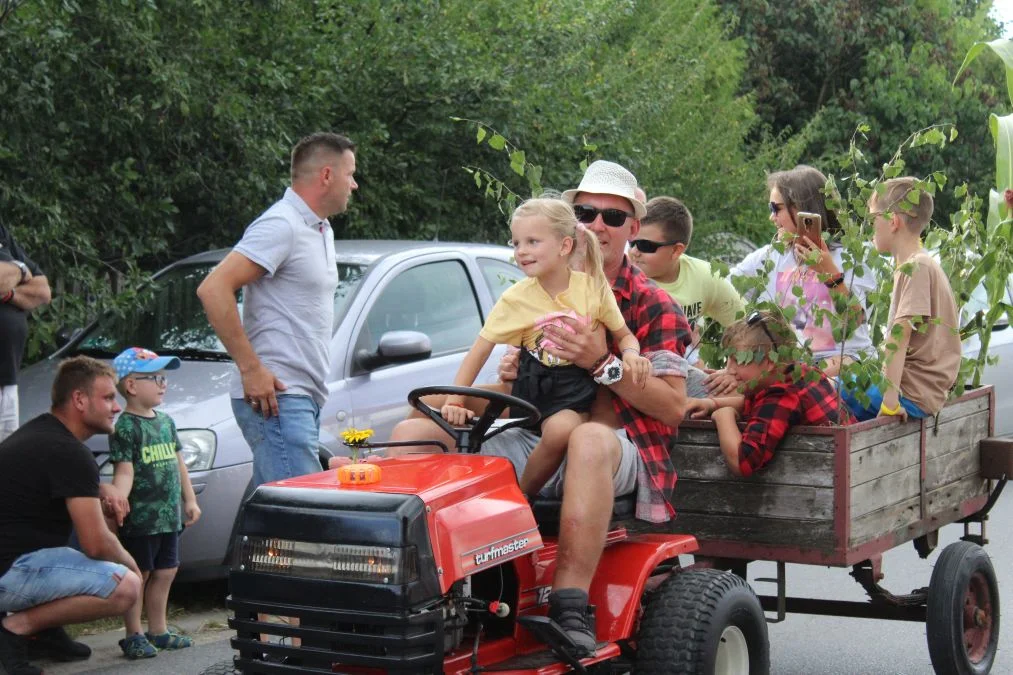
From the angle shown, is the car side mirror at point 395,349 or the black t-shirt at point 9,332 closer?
the black t-shirt at point 9,332

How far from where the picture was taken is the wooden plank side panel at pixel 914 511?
16.2 ft

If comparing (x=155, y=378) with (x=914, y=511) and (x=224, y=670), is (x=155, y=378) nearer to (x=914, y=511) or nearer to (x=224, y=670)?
(x=224, y=670)

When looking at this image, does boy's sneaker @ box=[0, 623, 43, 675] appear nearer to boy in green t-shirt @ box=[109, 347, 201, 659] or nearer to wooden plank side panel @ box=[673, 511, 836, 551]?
boy in green t-shirt @ box=[109, 347, 201, 659]

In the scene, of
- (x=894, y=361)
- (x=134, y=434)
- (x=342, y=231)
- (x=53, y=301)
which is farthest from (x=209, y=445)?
(x=342, y=231)

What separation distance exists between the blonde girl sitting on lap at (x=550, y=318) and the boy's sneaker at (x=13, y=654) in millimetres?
2145

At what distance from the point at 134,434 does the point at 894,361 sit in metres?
3.12

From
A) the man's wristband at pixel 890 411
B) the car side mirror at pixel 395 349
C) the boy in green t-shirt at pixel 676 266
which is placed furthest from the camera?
the car side mirror at pixel 395 349

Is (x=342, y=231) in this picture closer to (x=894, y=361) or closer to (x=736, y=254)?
(x=736, y=254)

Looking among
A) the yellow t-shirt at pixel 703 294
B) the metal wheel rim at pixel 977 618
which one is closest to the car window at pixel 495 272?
the yellow t-shirt at pixel 703 294

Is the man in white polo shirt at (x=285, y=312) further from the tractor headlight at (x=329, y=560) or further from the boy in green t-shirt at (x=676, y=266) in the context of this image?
the tractor headlight at (x=329, y=560)

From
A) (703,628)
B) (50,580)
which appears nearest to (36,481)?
(50,580)

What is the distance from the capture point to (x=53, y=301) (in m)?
8.29

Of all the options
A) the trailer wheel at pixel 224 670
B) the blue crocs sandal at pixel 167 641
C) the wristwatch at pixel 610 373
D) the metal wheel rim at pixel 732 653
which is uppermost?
the wristwatch at pixel 610 373

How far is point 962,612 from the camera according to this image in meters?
5.36
